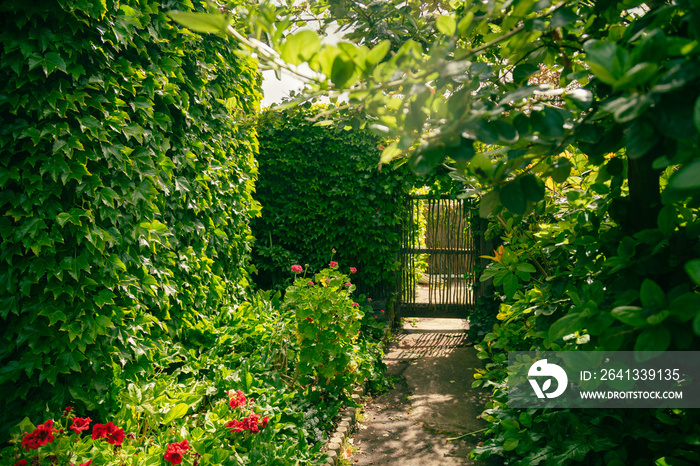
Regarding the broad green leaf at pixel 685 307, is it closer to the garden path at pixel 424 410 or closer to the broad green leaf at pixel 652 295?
the broad green leaf at pixel 652 295

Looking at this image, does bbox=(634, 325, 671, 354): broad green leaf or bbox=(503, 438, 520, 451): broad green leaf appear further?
bbox=(503, 438, 520, 451): broad green leaf

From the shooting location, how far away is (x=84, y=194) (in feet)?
7.50

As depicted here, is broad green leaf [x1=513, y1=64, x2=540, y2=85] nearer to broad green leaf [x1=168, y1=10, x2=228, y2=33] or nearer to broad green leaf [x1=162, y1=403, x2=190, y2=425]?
broad green leaf [x1=168, y1=10, x2=228, y2=33]

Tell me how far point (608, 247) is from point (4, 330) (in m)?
2.93

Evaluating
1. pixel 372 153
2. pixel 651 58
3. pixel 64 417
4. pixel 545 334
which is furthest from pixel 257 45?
pixel 372 153

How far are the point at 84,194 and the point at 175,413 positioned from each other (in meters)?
1.38

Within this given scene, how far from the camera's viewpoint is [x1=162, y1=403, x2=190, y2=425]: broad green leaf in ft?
7.70

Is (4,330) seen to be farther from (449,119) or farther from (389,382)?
(389,382)

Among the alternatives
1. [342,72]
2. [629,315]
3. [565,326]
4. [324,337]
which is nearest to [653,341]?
[629,315]

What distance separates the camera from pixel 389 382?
4.49 metres

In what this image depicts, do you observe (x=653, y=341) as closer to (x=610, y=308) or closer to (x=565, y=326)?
(x=565, y=326)

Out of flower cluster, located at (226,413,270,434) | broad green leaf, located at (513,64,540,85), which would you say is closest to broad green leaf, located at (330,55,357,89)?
broad green leaf, located at (513,64,540,85)

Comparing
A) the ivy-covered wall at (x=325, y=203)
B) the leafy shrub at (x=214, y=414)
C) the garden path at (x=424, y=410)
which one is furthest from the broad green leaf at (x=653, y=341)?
the ivy-covered wall at (x=325, y=203)

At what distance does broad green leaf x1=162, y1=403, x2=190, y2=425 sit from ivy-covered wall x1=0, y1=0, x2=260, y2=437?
0.35m
